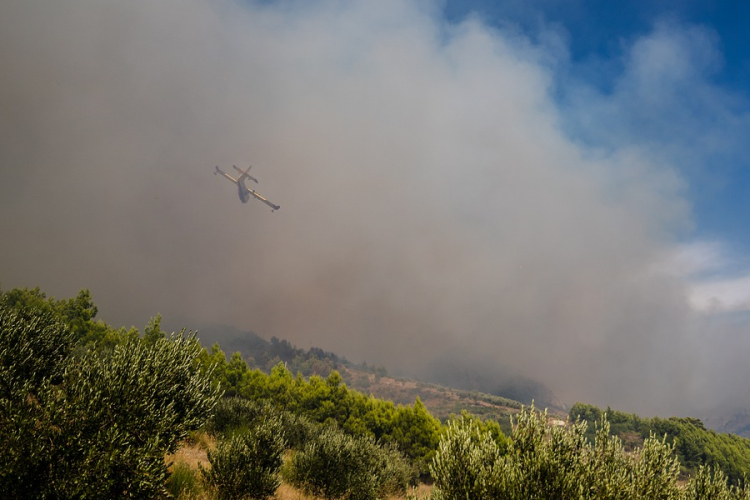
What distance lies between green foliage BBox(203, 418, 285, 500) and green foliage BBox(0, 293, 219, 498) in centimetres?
423

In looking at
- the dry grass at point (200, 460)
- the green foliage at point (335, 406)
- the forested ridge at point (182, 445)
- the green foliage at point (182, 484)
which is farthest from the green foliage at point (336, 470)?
the green foliage at point (335, 406)

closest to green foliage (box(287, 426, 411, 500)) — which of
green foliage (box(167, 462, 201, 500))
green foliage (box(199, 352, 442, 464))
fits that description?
green foliage (box(167, 462, 201, 500))

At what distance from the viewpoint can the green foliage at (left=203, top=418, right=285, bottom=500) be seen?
52.1ft

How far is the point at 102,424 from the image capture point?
33.9 ft

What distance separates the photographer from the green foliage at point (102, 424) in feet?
29.3

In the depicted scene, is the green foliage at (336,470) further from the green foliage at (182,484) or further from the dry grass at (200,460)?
the green foliage at (182,484)

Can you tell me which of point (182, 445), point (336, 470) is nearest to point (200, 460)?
point (336, 470)

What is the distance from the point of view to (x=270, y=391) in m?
60.3

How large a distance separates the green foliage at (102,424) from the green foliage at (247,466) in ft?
13.9

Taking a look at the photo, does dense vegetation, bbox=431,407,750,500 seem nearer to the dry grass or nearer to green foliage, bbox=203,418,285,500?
the dry grass

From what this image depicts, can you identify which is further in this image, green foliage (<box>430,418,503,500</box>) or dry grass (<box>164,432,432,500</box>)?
dry grass (<box>164,432,432,500</box>)

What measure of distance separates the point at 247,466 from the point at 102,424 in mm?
8128

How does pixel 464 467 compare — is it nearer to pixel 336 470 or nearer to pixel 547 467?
pixel 547 467

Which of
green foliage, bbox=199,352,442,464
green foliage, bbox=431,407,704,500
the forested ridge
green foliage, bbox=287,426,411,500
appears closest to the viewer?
the forested ridge
